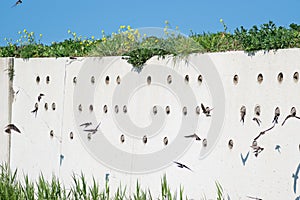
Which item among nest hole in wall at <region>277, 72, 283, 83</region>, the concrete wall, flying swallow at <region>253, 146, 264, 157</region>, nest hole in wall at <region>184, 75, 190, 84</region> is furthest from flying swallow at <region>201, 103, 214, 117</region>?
nest hole in wall at <region>277, 72, 283, 83</region>

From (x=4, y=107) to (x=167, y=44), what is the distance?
3125mm

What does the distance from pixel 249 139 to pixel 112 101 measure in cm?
182

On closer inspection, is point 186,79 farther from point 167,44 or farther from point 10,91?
point 10,91

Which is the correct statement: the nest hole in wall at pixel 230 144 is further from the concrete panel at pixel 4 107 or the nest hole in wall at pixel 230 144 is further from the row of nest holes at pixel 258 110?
the concrete panel at pixel 4 107

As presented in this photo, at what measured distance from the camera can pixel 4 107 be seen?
7.98 metres

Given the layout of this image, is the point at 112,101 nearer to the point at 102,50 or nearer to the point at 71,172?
the point at 102,50

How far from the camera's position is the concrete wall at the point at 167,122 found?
477cm

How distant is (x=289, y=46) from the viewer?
15.8ft

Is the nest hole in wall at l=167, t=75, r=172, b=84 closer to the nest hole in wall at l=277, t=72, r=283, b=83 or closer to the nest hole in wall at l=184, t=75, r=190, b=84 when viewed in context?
the nest hole in wall at l=184, t=75, r=190, b=84

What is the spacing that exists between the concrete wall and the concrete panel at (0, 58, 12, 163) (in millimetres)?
353

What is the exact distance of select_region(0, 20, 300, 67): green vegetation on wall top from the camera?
4906mm

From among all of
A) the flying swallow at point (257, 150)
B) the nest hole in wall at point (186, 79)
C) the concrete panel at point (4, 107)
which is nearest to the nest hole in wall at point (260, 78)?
the flying swallow at point (257, 150)

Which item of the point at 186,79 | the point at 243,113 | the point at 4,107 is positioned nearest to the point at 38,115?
the point at 4,107

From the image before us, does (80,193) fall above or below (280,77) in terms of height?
below
